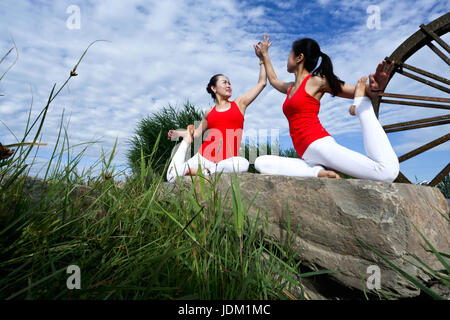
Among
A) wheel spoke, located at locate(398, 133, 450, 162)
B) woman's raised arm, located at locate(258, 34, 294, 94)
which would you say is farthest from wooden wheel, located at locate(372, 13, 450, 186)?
woman's raised arm, located at locate(258, 34, 294, 94)

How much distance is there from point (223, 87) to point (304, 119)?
3.91 feet

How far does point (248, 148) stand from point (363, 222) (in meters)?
4.15

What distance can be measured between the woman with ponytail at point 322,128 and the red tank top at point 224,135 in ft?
1.74

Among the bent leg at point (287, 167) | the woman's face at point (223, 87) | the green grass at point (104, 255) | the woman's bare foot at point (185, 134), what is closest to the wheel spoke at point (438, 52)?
the woman's face at point (223, 87)

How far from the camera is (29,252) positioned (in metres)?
1.26

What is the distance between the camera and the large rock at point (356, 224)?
6.03 ft

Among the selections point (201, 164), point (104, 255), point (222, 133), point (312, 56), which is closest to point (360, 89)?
point (312, 56)

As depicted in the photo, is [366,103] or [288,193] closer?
[288,193]

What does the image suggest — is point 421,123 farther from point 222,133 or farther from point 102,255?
point 102,255

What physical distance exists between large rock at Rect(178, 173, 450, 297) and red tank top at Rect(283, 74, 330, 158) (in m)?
0.51
